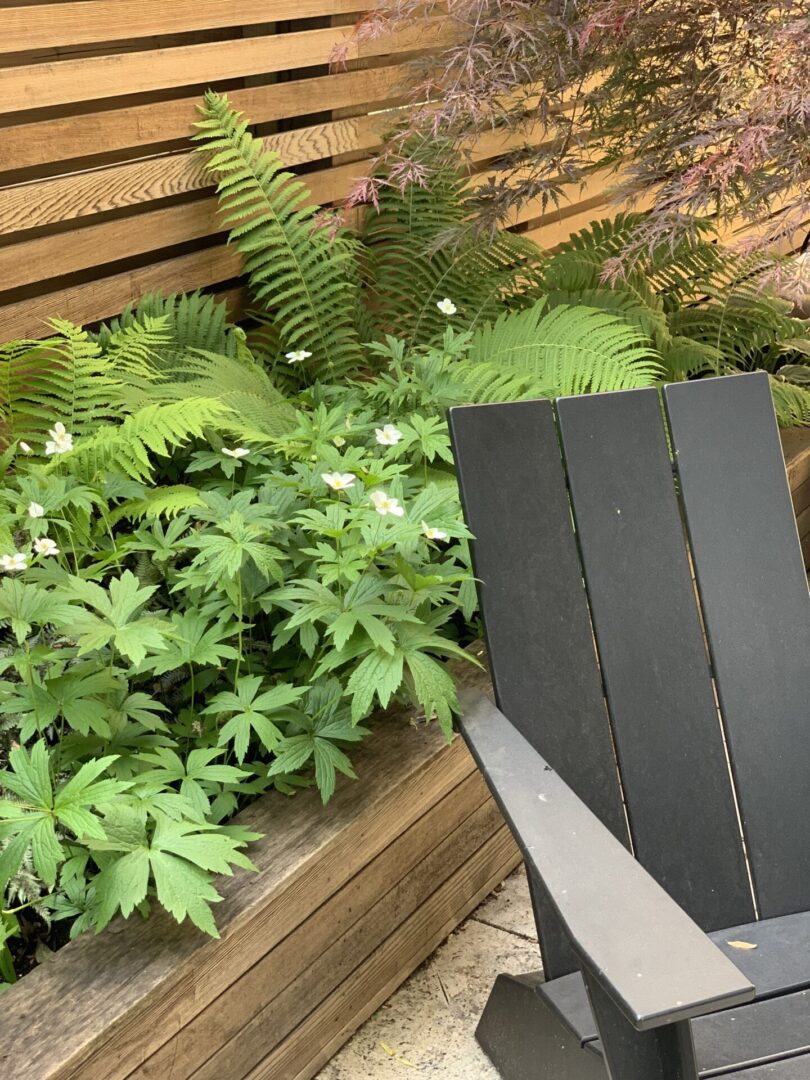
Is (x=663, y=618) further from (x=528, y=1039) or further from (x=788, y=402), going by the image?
(x=788, y=402)

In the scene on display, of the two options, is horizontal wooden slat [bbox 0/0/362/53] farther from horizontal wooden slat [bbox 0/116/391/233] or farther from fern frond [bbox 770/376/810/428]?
fern frond [bbox 770/376/810/428]

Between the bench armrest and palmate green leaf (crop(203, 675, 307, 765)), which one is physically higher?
palmate green leaf (crop(203, 675, 307, 765))

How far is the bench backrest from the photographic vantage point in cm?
170

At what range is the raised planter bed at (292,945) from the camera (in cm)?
142

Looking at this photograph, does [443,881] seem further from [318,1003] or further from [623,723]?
[623,723]

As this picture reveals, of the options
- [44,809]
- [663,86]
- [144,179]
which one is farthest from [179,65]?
[44,809]

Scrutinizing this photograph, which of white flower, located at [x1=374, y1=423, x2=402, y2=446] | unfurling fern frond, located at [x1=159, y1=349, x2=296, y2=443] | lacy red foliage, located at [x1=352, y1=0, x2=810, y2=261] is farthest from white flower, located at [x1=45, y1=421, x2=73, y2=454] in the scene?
lacy red foliage, located at [x1=352, y1=0, x2=810, y2=261]

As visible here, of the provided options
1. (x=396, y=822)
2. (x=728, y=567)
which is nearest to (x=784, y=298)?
(x=728, y=567)

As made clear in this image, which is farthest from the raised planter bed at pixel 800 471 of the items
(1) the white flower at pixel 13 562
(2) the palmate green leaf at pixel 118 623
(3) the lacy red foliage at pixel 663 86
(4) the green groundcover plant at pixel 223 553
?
(1) the white flower at pixel 13 562

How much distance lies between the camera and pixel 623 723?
1728mm

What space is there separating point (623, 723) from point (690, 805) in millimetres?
165

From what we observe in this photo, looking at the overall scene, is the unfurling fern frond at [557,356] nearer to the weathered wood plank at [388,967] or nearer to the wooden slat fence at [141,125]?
the wooden slat fence at [141,125]

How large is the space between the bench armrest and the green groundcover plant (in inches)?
7.6

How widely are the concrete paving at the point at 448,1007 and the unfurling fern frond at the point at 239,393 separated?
1.01 metres
